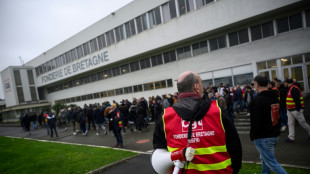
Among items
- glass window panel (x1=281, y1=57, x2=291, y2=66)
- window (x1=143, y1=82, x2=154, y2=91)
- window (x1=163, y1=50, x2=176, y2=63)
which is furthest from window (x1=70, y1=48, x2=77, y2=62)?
glass window panel (x1=281, y1=57, x2=291, y2=66)

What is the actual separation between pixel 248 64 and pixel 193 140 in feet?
50.5

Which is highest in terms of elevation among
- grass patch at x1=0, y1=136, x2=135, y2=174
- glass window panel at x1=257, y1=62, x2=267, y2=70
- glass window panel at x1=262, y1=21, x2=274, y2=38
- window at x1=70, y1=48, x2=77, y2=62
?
window at x1=70, y1=48, x2=77, y2=62

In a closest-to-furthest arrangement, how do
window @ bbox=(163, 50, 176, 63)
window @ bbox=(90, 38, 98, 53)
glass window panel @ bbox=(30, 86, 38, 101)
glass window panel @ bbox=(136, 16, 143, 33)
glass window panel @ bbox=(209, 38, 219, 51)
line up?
glass window panel @ bbox=(209, 38, 219, 51) < window @ bbox=(163, 50, 176, 63) < glass window panel @ bbox=(136, 16, 143, 33) < window @ bbox=(90, 38, 98, 53) < glass window panel @ bbox=(30, 86, 38, 101)

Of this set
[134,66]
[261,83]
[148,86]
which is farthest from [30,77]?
[261,83]

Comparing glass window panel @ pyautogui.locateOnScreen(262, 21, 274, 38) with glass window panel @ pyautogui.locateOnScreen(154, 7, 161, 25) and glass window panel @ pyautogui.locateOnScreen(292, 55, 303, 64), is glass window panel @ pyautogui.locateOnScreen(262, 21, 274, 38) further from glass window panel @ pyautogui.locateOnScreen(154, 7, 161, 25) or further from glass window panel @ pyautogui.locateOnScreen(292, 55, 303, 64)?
glass window panel @ pyautogui.locateOnScreen(154, 7, 161, 25)

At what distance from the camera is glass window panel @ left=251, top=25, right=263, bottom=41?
567 inches

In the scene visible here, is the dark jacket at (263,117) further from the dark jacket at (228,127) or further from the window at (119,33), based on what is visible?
the window at (119,33)

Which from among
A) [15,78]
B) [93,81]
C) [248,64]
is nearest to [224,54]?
[248,64]

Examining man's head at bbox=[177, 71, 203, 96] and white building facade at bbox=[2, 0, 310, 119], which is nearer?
man's head at bbox=[177, 71, 203, 96]

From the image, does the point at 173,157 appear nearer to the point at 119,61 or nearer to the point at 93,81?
the point at 119,61

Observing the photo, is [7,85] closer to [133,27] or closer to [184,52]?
[133,27]

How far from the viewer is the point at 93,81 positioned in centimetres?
2967

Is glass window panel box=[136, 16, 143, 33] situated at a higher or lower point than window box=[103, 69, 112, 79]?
higher

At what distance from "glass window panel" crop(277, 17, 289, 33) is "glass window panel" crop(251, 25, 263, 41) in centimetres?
123
